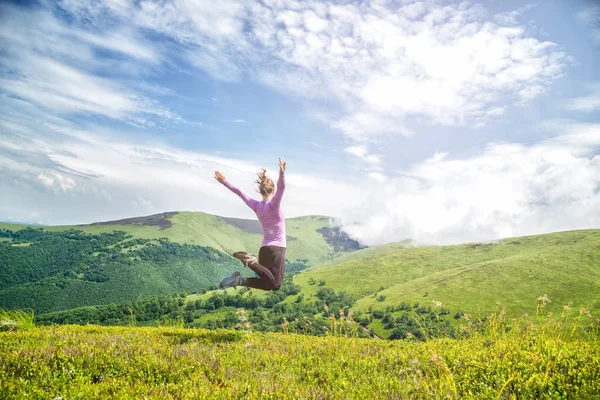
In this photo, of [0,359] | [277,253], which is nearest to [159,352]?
[0,359]

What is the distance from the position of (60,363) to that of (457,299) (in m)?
177

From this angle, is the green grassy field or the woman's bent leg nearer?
the green grassy field

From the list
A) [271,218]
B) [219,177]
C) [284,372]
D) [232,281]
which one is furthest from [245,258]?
[284,372]

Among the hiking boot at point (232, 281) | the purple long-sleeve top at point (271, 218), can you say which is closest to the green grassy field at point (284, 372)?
the hiking boot at point (232, 281)

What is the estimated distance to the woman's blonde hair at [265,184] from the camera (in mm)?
9797

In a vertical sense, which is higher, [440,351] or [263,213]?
[263,213]

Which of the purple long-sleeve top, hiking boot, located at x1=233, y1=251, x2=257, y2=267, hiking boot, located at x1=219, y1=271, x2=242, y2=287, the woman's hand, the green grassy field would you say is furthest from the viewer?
the woman's hand

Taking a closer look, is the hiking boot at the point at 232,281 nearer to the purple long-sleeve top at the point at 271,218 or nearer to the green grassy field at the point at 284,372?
the purple long-sleeve top at the point at 271,218

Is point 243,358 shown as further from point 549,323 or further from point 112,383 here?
point 549,323

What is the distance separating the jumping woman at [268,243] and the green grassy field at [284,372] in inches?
71.8

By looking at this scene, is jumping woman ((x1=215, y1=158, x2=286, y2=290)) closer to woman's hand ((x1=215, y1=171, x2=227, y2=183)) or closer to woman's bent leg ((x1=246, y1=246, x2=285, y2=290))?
woman's bent leg ((x1=246, y1=246, x2=285, y2=290))

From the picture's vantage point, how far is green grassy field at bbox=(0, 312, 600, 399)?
16.9ft

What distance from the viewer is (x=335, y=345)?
31.8ft

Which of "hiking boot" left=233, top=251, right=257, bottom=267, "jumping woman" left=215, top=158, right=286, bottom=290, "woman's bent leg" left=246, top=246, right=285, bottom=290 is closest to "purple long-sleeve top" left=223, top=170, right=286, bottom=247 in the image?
"jumping woman" left=215, top=158, right=286, bottom=290
